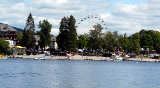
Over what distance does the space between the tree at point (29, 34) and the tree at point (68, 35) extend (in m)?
12.9

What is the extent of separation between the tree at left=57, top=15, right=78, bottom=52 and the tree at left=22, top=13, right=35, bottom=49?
12860 mm

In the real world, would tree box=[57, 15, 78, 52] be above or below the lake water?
above

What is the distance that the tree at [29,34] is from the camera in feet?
609

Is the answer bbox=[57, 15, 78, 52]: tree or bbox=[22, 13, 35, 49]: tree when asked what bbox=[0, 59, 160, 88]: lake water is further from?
bbox=[22, 13, 35, 49]: tree

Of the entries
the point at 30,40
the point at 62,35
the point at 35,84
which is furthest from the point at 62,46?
the point at 35,84

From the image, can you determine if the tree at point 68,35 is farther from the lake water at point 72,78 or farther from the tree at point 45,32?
the lake water at point 72,78

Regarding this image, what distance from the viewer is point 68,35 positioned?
177125 millimetres

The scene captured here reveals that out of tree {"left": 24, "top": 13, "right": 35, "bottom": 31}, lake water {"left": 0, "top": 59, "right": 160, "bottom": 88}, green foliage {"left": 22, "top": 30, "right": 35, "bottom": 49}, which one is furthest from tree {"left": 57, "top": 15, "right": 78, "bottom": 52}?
lake water {"left": 0, "top": 59, "right": 160, "bottom": 88}

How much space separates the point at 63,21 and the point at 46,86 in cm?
12305

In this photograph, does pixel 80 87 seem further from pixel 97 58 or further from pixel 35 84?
pixel 97 58

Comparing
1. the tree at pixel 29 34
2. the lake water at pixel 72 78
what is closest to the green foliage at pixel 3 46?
the tree at pixel 29 34

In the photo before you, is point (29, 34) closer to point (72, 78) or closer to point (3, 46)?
point (3, 46)

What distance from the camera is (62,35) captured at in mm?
178875

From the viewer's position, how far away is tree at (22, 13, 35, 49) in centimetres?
18562
